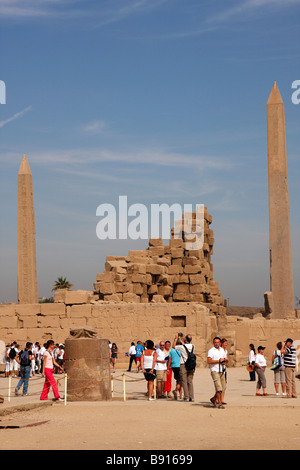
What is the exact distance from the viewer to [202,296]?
26.7 m

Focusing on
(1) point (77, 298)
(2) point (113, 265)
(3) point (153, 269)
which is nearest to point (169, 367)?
(1) point (77, 298)

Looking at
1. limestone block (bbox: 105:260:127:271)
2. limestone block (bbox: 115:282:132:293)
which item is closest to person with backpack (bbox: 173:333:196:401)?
limestone block (bbox: 115:282:132:293)

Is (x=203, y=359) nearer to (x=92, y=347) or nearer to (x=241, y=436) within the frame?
(x=92, y=347)

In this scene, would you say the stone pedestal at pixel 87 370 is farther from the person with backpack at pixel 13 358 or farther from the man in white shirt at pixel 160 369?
the person with backpack at pixel 13 358

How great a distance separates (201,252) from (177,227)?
5.32 ft

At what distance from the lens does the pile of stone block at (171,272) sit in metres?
24.5

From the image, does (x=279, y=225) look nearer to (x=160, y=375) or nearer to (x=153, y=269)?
(x=153, y=269)

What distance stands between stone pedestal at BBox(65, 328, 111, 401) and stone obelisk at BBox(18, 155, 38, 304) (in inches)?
544

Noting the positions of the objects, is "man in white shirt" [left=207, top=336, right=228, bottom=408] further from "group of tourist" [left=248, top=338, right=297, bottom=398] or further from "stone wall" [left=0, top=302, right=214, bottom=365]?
"stone wall" [left=0, top=302, right=214, bottom=365]

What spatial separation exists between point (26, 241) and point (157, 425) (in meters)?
18.3

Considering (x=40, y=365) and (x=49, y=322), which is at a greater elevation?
(x=49, y=322)

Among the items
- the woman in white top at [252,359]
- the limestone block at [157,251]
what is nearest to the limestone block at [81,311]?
the limestone block at [157,251]

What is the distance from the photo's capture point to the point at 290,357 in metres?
14.0
